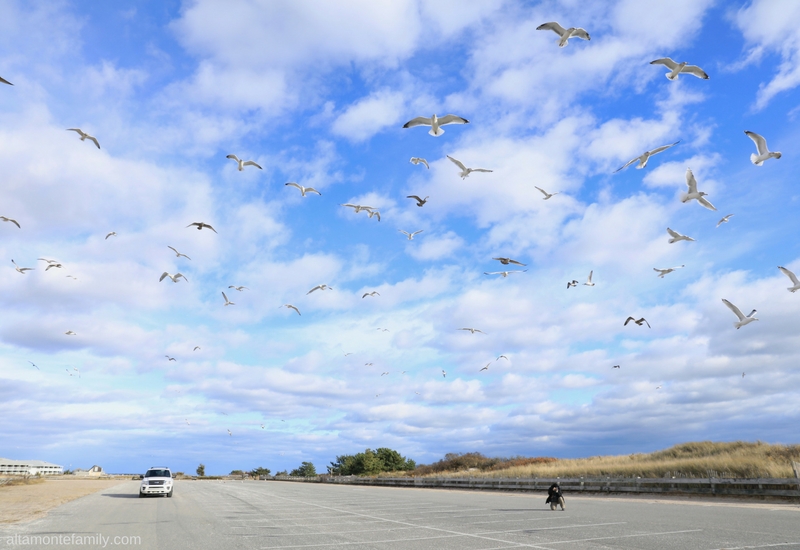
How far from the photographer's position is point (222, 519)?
19.2m

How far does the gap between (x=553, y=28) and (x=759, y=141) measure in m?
7.95

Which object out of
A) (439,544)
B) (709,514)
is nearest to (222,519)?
(439,544)

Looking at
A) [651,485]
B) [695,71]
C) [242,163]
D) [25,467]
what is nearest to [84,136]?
[242,163]

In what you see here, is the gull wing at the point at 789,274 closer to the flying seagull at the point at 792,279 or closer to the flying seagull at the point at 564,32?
the flying seagull at the point at 792,279

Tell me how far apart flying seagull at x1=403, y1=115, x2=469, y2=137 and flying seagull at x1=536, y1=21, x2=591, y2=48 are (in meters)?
3.81

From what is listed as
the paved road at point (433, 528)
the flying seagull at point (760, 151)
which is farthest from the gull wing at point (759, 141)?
the paved road at point (433, 528)

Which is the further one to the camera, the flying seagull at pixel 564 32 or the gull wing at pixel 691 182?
the gull wing at pixel 691 182

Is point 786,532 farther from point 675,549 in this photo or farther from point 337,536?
point 337,536

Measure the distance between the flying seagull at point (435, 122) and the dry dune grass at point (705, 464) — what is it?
22305 mm

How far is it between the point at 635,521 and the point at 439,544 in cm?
764

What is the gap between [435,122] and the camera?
18.7 meters

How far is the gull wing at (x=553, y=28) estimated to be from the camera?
647 inches

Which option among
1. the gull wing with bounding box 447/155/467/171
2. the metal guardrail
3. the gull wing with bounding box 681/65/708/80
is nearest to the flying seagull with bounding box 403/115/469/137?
the gull wing with bounding box 447/155/467/171

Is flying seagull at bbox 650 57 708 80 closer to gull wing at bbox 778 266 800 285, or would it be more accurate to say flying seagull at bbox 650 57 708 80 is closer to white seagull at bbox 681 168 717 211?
white seagull at bbox 681 168 717 211
